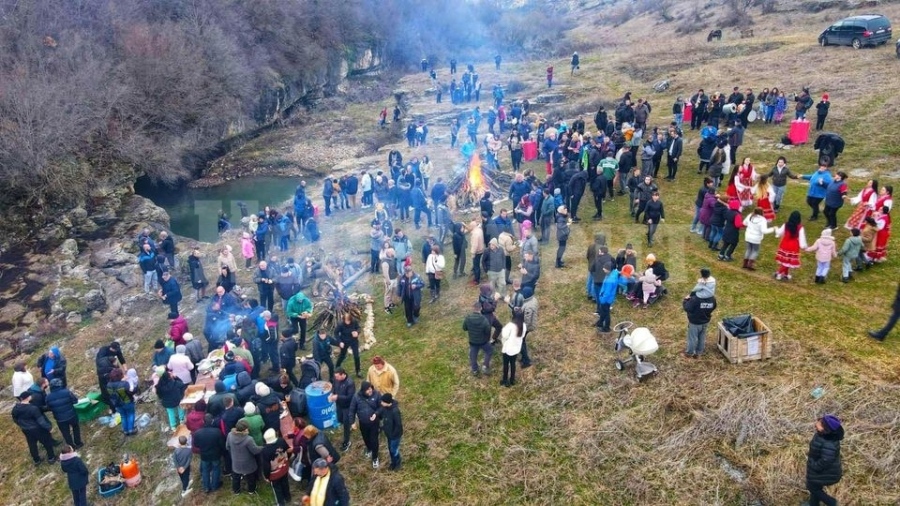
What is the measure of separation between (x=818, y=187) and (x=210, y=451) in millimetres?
13813

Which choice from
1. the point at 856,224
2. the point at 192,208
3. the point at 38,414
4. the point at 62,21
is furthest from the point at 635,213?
the point at 62,21

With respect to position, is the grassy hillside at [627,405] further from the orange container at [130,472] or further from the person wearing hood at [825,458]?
the person wearing hood at [825,458]

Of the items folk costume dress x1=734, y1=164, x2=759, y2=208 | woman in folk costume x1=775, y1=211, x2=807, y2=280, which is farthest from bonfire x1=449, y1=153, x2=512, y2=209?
woman in folk costume x1=775, y1=211, x2=807, y2=280

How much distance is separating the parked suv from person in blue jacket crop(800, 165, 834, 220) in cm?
1935

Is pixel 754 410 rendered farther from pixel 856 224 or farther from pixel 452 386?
pixel 856 224

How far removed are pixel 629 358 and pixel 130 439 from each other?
9.33 metres

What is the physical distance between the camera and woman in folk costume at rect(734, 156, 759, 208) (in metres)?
14.3

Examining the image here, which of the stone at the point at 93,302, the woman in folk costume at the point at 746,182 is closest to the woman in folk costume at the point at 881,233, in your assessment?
the woman in folk costume at the point at 746,182

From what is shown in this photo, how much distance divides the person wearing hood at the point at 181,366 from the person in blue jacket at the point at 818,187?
14.1 metres

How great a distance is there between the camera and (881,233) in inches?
454

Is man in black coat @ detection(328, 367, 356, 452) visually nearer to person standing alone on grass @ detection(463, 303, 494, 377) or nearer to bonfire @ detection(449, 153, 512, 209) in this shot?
person standing alone on grass @ detection(463, 303, 494, 377)

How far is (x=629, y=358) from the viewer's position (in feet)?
33.6

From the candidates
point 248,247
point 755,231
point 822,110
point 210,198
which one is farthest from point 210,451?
point 210,198

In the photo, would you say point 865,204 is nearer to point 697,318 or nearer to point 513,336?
point 697,318
